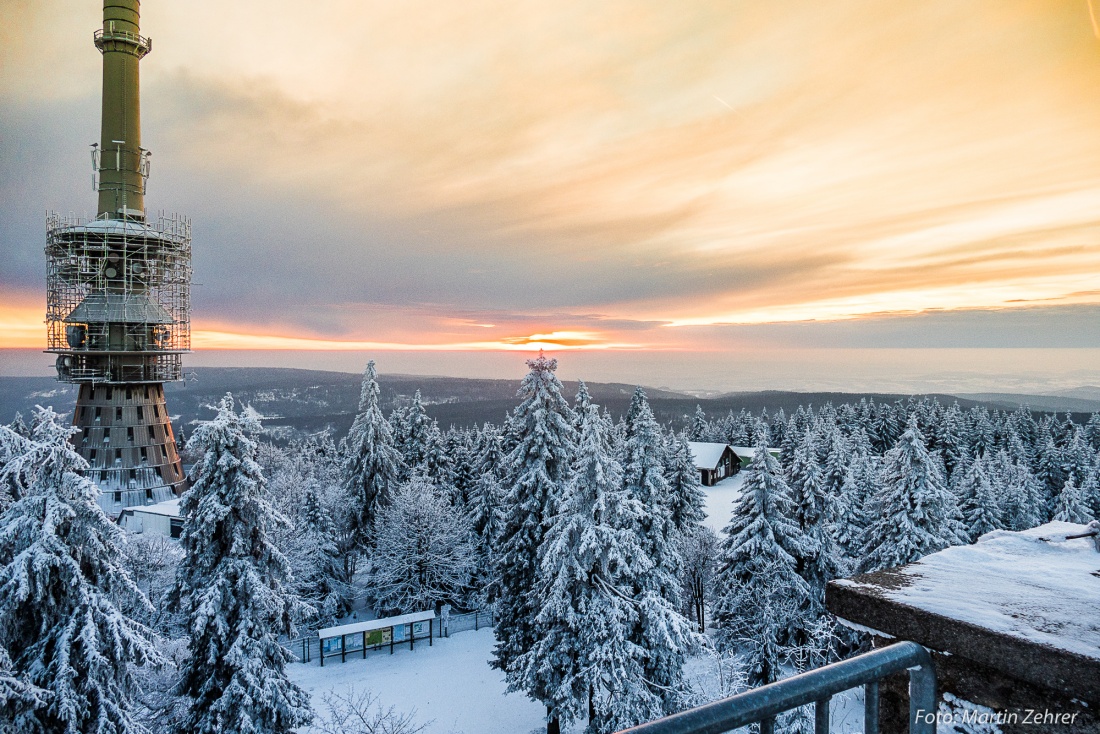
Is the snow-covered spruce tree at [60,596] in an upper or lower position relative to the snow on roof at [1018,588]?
lower

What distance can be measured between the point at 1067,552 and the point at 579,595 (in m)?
14.9

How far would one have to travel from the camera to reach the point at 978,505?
3331 cm

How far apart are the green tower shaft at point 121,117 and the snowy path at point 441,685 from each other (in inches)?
1452

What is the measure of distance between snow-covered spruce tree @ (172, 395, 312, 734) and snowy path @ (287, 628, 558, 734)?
8653 mm

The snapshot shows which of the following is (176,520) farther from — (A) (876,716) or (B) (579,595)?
(A) (876,716)

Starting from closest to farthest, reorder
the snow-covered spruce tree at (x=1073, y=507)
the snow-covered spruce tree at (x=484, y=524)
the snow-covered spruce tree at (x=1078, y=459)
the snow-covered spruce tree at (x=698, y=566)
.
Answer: the snow-covered spruce tree at (x=1073, y=507) → the snow-covered spruce tree at (x=484, y=524) → the snow-covered spruce tree at (x=698, y=566) → the snow-covered spruce tree at (x=1078, y=459)

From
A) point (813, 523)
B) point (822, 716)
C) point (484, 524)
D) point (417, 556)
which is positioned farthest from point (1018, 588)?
point (484, 524)

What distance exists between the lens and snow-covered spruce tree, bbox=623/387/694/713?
1695cm

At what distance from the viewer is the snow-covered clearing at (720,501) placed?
46.8m

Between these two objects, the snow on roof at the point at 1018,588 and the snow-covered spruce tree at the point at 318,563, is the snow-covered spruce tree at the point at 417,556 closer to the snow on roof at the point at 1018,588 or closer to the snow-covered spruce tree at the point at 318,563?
the snow-covered spruce tree at the point at 318,563

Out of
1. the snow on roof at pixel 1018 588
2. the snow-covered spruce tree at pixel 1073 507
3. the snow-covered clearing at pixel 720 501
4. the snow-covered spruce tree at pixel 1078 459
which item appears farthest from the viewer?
the snow-covered clearing at pixel 720 501

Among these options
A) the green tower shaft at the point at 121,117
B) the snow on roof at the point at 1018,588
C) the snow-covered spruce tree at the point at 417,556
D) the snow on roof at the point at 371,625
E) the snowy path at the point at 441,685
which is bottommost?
the snowy path at the point at 441,685

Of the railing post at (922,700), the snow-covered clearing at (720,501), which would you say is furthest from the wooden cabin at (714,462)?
the railing post at (922,700)

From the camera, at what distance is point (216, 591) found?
12992 millimetres
